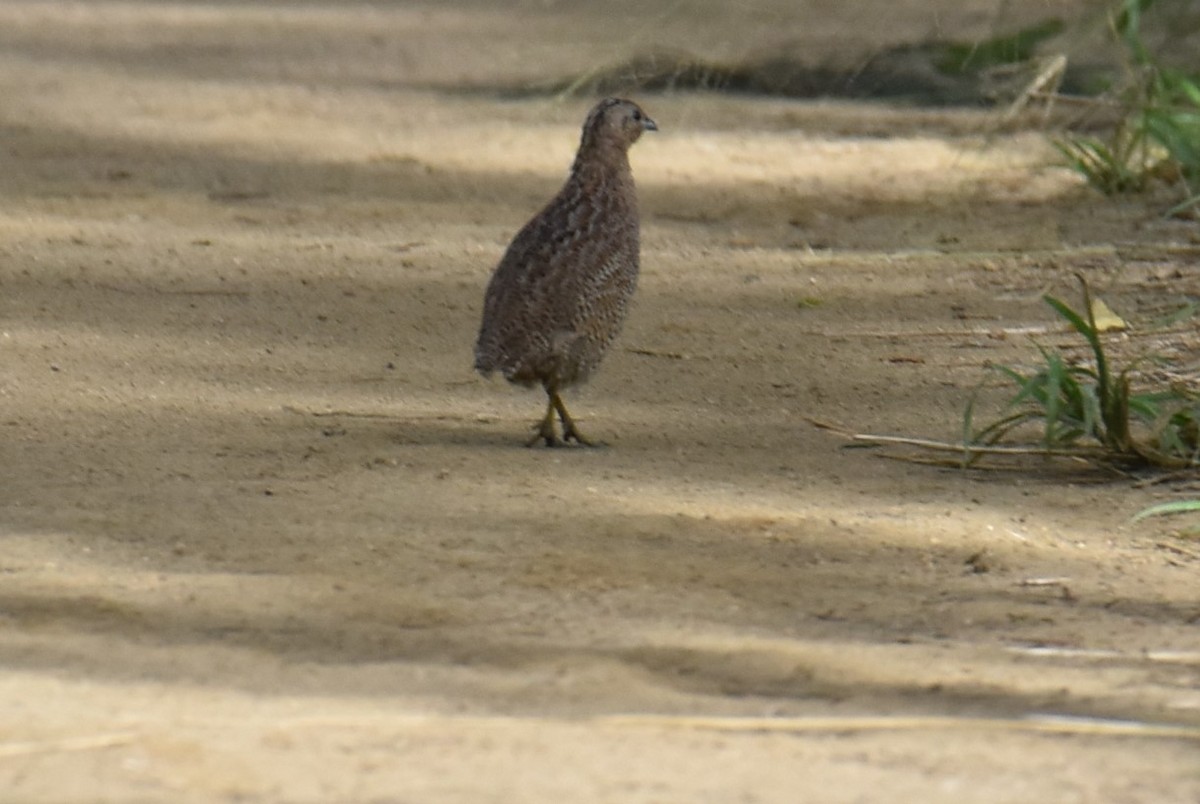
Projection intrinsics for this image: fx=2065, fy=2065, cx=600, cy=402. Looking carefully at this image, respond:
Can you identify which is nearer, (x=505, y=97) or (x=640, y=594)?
(x=640, y=594)

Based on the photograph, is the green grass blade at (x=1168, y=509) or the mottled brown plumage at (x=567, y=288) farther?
the mottled brown plumage at (x=567, y=288)

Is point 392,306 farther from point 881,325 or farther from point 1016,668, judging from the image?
point 1016,668

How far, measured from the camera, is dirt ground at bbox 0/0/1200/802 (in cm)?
289

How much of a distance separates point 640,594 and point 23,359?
241 centimetres

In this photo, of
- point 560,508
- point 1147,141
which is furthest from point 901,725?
point 1147,141

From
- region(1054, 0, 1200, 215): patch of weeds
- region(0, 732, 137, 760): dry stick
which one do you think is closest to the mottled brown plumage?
region(0, 732, 137, 760): dry stick

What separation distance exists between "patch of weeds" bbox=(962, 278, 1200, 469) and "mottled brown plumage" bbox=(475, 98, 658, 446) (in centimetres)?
86

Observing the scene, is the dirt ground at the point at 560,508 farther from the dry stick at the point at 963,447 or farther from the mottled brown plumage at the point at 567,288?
the mottled brown plumage at the point at 567,288

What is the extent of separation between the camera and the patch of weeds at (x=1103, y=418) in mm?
4523

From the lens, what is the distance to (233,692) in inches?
122

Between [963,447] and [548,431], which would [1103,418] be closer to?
[963,447]

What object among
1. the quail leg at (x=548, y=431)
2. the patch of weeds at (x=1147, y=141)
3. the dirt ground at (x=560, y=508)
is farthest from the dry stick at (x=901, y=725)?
the patch of weeds at (x=1147, y=141)

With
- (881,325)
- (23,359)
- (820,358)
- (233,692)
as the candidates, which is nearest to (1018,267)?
(881,325)

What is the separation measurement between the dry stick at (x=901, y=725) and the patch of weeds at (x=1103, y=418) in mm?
1467
